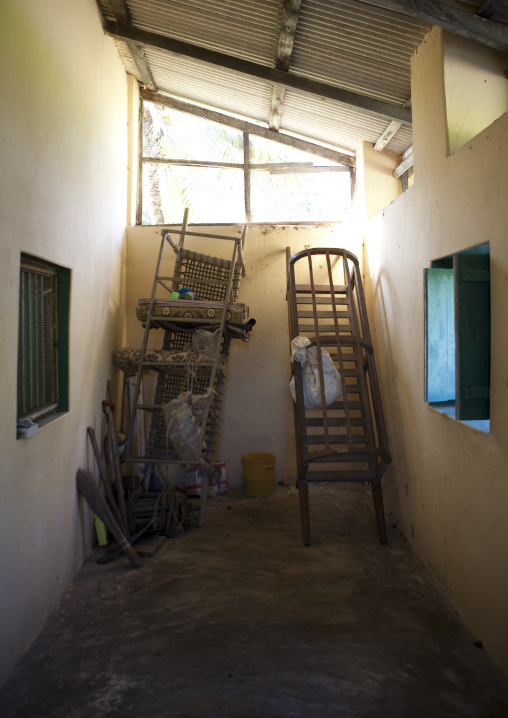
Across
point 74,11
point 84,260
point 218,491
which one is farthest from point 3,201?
point 218,491

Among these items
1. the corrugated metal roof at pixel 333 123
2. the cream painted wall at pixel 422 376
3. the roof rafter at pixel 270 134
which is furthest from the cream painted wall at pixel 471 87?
the roof rafter at pixel 270 134

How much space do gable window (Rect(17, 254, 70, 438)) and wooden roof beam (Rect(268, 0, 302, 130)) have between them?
7.82ft

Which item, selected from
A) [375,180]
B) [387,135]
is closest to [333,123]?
[387,135]

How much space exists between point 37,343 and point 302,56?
3.17 meters

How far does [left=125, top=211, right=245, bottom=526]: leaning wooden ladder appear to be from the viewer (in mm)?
4766

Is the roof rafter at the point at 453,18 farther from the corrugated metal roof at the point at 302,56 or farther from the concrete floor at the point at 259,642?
the concrete floor at the point at 259,642

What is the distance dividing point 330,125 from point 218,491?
396cm

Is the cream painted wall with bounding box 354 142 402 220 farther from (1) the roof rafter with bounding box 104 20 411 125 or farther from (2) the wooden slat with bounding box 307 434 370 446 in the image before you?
(2) the wooden slat with bounding box 307 434 370 446

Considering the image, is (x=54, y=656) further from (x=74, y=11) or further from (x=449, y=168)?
(x=74, y=11)

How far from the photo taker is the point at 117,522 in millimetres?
4238

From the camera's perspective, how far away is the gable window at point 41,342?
10.1ft

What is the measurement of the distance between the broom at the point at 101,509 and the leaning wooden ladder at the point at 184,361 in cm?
72

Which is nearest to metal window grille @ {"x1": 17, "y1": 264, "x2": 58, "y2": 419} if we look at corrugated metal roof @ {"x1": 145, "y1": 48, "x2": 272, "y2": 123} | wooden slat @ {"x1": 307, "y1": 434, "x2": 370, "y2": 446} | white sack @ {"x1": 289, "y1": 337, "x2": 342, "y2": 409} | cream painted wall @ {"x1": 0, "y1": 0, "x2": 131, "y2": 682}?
cream painted wall @ {"x1": 0, "y1": 0, "x2": 131, "y2": 682}

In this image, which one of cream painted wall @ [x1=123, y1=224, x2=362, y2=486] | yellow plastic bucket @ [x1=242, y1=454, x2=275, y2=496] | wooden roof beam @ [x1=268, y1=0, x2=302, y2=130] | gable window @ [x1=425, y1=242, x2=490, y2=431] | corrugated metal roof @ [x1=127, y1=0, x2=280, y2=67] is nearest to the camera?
gable window @ [x1=425, y1=242, x2=490, y2=431]
